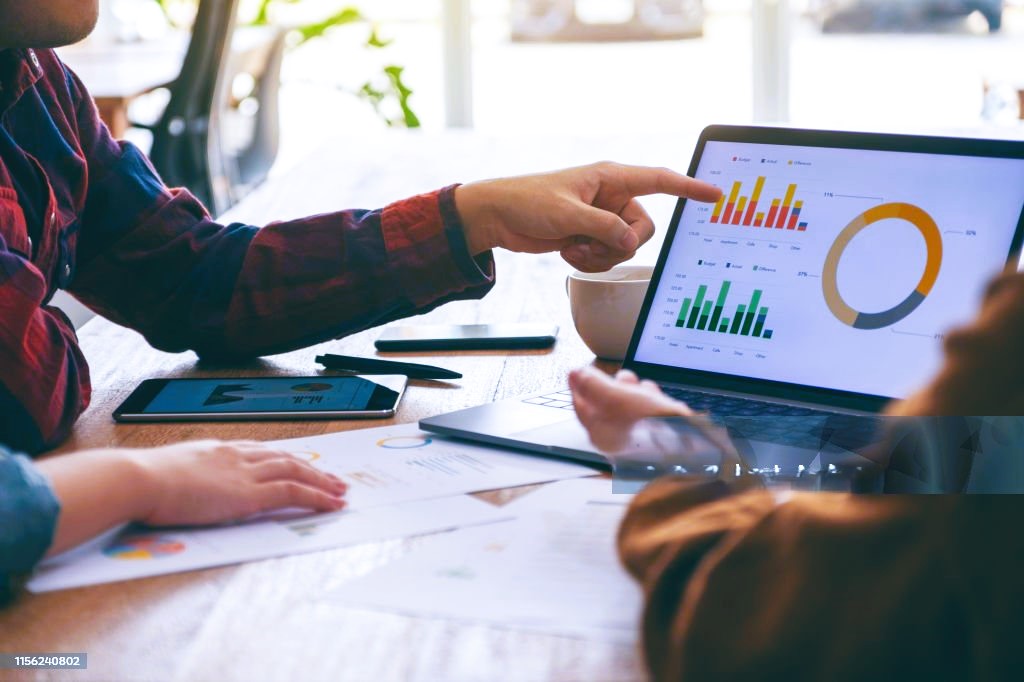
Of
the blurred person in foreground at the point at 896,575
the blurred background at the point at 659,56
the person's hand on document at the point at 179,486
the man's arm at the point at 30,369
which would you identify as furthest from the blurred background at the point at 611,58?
the blurred person in foreground at the point at 896,575

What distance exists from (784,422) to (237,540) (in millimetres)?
406

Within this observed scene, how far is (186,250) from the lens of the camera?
1221mm

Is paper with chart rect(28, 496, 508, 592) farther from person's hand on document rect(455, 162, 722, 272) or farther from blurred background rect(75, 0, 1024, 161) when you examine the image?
blurred background rect(75, 0, 1024, 161)

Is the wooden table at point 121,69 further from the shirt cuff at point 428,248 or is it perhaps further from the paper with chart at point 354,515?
the paper with chart at point 354,515

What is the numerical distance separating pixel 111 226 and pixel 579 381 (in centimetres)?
68

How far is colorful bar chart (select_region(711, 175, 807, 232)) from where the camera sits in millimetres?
969

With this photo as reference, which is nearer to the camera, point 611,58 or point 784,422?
point 784,422

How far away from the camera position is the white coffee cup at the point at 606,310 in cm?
112

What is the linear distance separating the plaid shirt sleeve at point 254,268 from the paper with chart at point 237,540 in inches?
16.9

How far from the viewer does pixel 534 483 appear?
0.81 metres

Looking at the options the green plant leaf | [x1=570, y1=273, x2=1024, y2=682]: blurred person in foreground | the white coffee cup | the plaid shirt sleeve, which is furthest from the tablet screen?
the green plant leaf

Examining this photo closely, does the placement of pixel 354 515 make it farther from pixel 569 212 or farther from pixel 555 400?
pixel 569 212

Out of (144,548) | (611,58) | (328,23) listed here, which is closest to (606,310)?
(144,548)

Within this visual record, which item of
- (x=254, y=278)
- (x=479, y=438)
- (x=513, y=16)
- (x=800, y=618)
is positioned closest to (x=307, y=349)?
(x=254, y=278)
